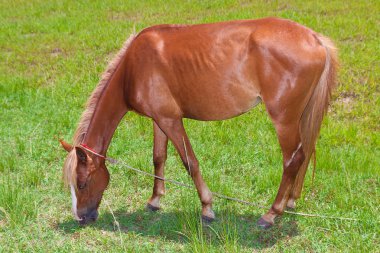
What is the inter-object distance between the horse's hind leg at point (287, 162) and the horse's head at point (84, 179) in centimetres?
146

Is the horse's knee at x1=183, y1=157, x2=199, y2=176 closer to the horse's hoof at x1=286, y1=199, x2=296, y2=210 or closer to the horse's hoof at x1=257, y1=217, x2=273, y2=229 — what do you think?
the horse's hoof at x1=257, y1=217, x2=273, y2=229

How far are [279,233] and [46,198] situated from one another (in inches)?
94.5

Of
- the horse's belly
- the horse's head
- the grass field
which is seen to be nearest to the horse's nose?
the horse's head

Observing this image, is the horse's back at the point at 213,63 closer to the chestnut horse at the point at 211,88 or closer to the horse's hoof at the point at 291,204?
the chestnut horse at the point at 211,88

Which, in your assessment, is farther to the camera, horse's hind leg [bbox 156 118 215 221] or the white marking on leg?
horse's hind leg [bbox 156 118 215 221]

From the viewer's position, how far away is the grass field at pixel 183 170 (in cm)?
455

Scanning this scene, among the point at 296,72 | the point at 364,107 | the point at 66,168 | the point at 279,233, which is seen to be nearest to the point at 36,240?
the point at 66,168

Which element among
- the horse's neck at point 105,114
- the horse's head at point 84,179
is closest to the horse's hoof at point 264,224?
the horse's head at point 84,179

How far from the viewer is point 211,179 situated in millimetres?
5422

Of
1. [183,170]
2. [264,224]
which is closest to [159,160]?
[183,170]

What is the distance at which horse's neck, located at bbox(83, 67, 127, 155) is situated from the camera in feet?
15.3

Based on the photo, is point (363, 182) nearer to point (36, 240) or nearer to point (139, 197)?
point (139, 197)

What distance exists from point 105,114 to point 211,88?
0.98 metres

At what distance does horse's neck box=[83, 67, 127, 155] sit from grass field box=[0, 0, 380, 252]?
0.62 meters
